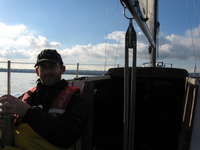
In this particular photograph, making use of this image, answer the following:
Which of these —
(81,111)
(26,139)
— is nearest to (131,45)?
(81,111)

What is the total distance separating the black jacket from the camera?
1.31m

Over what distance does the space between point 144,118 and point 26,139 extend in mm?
1921

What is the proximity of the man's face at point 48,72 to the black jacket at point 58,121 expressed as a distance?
58 mm

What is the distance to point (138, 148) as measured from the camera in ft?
8.73

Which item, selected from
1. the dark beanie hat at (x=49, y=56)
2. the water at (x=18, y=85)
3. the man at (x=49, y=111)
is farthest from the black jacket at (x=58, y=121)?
the water at (x=18, y=85)

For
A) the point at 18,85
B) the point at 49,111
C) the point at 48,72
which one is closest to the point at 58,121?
the point at 49,111

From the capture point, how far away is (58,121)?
1.35m

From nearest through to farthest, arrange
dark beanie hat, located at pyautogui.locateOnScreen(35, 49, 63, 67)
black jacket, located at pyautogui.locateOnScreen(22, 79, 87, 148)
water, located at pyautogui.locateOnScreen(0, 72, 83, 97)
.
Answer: black jacket, located at pyautogui.locateOnScreen(22, 79, 87, 148) → dark beanie hat, located at pyautogui.locateOnScreen(35, 49, 63, 67) → water, located at pyautogui.locateOnScreen(0, 72, 83, 97)

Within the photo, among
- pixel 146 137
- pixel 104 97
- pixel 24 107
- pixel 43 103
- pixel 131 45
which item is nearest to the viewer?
pixel 24 107

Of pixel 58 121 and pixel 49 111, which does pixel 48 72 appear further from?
pixel 58 121

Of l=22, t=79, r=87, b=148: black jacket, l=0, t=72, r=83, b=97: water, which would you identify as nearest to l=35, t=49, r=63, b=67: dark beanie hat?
l=22, t=79, r=87, b=148: black jacket

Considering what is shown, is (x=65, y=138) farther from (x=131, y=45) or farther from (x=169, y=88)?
(x=169, y=88)

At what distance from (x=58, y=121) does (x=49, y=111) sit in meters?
0.19

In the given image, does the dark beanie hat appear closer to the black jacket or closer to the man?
the man
